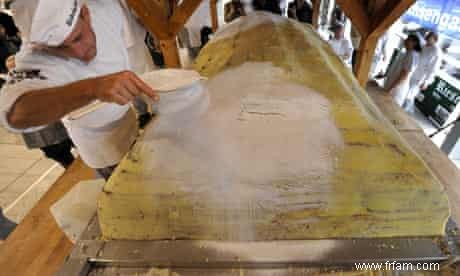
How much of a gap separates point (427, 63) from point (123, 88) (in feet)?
15.1

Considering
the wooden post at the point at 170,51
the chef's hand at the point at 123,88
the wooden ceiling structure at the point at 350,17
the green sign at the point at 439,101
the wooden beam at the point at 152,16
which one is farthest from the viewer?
the green sign at the point at 439,101

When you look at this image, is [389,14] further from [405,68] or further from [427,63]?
[427,63]

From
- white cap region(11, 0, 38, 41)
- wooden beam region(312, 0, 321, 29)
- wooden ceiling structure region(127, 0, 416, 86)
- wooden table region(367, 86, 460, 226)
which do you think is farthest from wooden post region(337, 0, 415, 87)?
wooden beam region(312, 0, 321, 29)

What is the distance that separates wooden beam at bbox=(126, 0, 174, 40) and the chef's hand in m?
1.80

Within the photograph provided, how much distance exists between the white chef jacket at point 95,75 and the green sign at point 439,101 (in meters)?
4.86

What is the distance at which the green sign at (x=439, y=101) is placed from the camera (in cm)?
425

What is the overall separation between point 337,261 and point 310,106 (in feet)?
1.79

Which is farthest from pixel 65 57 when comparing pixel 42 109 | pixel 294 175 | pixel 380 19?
pixel 380 19

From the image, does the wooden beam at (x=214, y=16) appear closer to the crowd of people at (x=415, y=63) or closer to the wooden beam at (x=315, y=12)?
the wooden beam at (x=315, y=12)

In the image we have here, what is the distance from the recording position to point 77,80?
44.3 inches

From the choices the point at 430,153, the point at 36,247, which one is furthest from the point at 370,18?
the point at 36,247

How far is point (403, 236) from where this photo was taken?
0.89m

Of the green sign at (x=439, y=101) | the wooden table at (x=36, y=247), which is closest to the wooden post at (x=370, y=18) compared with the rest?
the wooden table at (x=36, y=247)

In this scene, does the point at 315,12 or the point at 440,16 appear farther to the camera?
the point at 440,16
